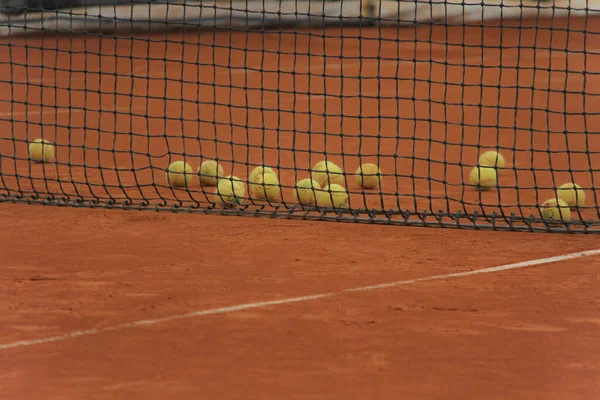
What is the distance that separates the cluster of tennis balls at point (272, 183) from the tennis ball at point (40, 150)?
1.25m

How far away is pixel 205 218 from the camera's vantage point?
5727 millimetres

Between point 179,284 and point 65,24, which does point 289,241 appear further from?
point 65,24

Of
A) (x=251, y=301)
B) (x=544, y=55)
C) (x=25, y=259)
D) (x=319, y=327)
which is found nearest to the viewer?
(x=319, y=327)

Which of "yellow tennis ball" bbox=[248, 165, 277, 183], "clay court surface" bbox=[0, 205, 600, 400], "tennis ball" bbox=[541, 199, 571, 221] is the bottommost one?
"clay court surface" bbox=[0, 205, 600, 400]

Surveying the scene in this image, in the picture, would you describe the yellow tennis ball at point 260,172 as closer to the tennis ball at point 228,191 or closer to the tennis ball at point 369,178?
the tennis ball at point 228,191

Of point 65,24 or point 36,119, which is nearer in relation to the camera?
point 36,119

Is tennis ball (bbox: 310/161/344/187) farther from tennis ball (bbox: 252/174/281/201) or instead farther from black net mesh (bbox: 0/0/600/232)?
tennis ball (bbox: 252/174/281/201)

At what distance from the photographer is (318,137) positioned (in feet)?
27.3

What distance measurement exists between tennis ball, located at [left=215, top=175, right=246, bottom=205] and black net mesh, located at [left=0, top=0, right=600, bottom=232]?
16 mm

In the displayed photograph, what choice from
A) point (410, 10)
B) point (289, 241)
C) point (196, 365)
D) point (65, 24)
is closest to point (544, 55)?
point (410, 10)

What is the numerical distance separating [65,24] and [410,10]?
5317mm

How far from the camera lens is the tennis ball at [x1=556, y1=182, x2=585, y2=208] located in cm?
585

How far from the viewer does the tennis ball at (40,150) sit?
7.33m

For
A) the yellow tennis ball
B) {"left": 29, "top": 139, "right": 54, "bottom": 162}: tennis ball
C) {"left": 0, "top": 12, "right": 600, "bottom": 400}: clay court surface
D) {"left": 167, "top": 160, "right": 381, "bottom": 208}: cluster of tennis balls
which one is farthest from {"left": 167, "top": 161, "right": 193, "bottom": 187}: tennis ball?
{"left": 29, "top": 139, "right": 54, "bottom": 162}: tennis ball
